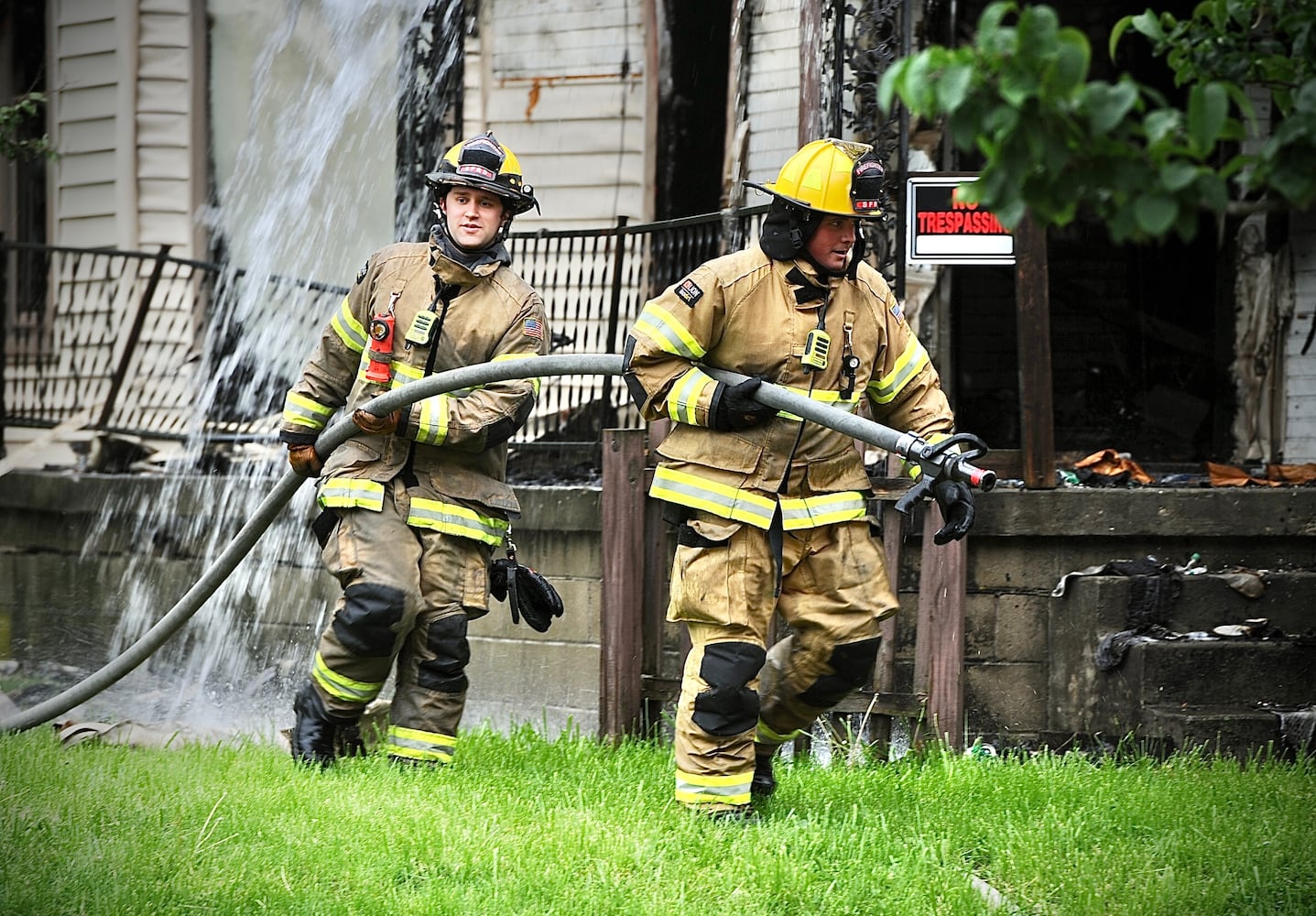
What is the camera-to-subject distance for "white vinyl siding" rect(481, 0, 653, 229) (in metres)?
9.68

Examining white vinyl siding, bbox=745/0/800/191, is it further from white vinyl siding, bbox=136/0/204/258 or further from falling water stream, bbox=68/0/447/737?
white vinyl siding, bbox=136/0/204/258

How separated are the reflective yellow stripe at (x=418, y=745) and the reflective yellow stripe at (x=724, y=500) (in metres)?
1.35

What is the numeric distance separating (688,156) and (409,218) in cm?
198

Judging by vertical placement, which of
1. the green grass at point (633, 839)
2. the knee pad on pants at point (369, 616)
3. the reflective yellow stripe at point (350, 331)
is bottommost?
the green grass at point (633, 839)

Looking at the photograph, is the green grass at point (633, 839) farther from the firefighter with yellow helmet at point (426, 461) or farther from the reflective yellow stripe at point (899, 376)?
the reflective yellow stripe at point (899, 376)

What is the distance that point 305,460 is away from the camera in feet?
17.4

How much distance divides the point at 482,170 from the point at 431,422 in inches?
37.7

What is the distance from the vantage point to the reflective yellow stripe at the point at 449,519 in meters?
5.17

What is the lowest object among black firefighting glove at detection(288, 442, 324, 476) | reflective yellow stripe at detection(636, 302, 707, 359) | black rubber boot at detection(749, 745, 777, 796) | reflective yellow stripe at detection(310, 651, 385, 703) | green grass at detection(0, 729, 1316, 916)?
green grass at detection(0, 729, 1316, 916)

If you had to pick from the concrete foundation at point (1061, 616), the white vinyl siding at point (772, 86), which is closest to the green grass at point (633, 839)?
the concrete foundation at point (1061, 616)

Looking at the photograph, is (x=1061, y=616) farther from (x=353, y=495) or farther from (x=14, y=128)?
(x=14, y=128)

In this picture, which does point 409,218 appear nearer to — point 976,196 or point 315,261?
point 315,261

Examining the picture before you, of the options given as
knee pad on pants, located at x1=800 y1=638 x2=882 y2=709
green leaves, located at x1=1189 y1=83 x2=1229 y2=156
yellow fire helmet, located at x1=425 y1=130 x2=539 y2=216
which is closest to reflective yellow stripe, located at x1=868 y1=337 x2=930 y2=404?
knee pad on pants, located at x1=800 y1=638 x2=882 y2=709

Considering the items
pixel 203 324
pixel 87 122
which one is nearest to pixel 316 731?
pixel 203 324
